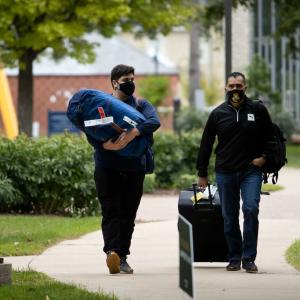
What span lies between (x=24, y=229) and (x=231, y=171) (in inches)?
189

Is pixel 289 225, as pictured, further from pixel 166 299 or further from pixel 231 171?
pixel 166 299

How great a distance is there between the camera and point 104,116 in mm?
11062

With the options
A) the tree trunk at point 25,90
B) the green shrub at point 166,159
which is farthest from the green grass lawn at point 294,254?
the tree trunk at point 25,90

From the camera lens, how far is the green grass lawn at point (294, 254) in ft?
40.4

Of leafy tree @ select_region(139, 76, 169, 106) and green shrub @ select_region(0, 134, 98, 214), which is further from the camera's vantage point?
leafy tree @ select_region(139, 76, 169, 106)

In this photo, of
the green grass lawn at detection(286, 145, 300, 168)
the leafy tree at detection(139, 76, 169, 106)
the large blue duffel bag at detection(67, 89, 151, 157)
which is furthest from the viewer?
the leafy tree at detection(139, 76, 169, 106)

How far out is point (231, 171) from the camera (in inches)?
449

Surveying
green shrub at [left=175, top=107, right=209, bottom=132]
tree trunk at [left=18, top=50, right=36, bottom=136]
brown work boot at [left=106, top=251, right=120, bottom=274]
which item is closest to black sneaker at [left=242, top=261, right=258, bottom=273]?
brown work boot at [left=106, top=251, right=120, bottom=274]

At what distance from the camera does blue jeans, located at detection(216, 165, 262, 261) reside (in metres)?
11.4

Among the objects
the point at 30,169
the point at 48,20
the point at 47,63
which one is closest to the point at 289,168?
the point at 48,20

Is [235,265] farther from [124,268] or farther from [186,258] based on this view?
[186,258]

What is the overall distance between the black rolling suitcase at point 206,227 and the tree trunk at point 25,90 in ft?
61.8

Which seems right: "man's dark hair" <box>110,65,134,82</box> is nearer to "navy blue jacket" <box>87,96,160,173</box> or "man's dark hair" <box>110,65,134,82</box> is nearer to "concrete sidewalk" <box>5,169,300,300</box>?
"navy blue jacket" <box>87,96,160,173</box>

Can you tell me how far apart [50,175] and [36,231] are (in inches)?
96.5
